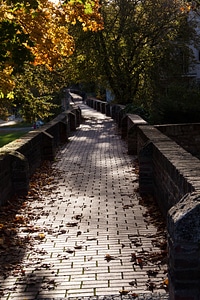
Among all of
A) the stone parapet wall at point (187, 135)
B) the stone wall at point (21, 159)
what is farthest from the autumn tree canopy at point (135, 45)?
the stone wall at point (21, 159)

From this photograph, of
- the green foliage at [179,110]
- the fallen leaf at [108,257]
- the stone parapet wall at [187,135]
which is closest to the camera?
the fallen leaf at [108,257]

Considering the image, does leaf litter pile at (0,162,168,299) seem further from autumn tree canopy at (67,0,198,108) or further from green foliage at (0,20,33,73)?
autumn tree canopy at (67,0,198,108)

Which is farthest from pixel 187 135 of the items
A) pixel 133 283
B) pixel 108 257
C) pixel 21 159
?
pixel 133 283

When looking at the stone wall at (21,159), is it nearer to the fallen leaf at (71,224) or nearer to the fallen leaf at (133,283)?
the fallen leaf at (71,224)

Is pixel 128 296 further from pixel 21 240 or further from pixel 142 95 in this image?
pixel 142 95

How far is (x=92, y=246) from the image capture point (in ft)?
22.6

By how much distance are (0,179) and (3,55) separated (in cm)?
275

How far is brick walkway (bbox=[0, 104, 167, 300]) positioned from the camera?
5.45 meters

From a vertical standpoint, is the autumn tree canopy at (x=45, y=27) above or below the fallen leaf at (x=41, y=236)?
above

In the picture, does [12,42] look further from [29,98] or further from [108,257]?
[29,98]

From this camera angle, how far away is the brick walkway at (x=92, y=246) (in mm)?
5453

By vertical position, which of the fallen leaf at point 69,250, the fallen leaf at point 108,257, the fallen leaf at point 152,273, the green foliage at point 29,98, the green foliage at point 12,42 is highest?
the green foliage at point 12,42

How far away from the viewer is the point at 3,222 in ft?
26.9

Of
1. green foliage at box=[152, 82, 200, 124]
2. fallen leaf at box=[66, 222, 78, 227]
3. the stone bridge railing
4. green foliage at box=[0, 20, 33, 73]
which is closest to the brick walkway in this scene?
fallen leaf at box=[66, 222, 78, 227]
